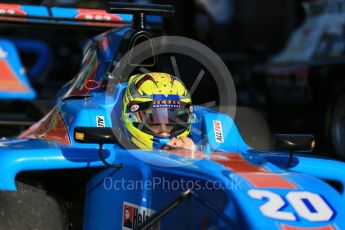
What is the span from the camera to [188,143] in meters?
4.20

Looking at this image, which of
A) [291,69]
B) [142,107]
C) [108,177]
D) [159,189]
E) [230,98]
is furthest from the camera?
[291,69]

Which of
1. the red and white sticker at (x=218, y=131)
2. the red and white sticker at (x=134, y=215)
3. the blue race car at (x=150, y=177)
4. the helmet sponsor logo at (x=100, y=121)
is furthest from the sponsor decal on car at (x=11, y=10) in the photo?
the red and white sticker at (x=134, y=215)

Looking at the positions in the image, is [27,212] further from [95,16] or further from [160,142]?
[95,16]

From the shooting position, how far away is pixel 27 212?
3820mm

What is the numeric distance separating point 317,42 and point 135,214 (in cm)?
629

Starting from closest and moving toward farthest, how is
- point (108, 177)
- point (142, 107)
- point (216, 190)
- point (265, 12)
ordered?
point (216, 190), point (108, 177), point (142, 107), point (265, 12)

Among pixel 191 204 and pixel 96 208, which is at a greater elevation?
pixel 191 204

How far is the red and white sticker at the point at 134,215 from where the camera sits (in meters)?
3.61

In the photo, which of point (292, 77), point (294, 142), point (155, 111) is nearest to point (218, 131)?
point (155, 111)

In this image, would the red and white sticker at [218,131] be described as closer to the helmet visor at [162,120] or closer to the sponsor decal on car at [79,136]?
the helmet visor at [162,120]

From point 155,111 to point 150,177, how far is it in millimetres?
599

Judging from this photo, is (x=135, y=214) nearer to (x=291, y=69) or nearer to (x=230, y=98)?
(x=230, y=98)

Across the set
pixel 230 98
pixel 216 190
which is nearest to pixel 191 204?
pixel 216 190

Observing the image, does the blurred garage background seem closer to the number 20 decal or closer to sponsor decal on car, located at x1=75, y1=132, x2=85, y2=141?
sponsor decal on car, located at x1=75, y1=132, x2=85, y2=141
